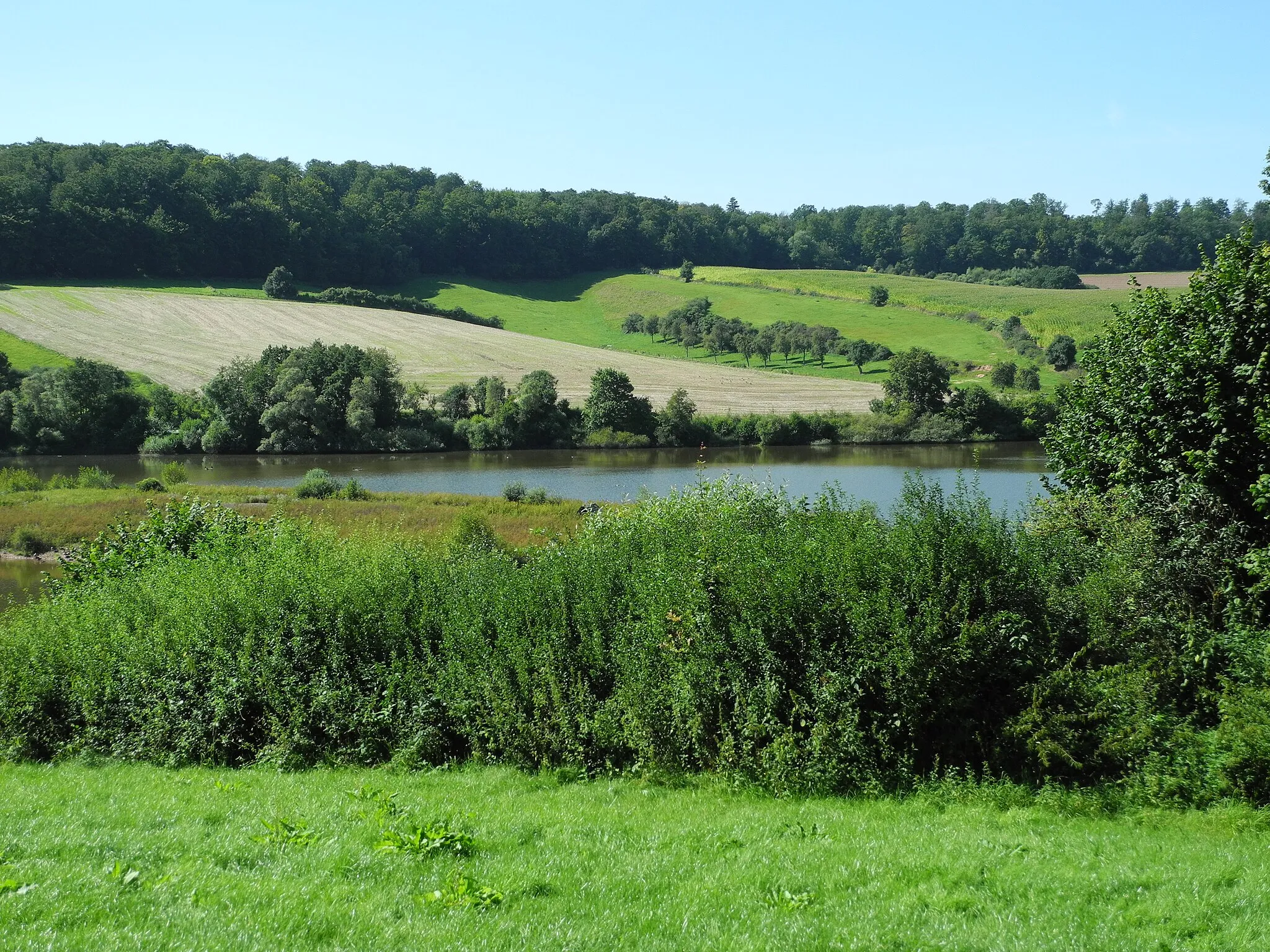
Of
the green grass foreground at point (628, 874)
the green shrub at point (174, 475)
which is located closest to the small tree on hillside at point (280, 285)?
the green shrub at point (174, 475)

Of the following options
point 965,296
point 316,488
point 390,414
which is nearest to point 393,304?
point 390,414

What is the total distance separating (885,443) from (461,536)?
53977 mm

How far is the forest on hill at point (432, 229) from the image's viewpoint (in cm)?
10888

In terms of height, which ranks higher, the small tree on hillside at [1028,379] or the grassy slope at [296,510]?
the small tree on hillside at [1028,379]

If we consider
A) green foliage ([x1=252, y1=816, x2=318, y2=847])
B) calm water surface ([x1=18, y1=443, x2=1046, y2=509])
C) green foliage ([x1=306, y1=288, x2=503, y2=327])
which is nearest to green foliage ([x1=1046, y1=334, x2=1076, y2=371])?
calm water surface ([x1=18, y1=443, x2=1046, y2=509])

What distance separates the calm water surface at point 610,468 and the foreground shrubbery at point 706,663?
34.3m

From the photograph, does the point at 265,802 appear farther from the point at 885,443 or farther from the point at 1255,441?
the point at 885,443

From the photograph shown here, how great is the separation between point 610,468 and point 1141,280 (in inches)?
3135

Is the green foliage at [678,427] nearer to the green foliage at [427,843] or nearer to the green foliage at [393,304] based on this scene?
the green foliage at [393,304]

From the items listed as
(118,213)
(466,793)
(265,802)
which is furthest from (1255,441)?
(118,213)

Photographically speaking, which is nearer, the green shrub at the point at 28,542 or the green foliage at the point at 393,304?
the green shrub at the point at 28,542

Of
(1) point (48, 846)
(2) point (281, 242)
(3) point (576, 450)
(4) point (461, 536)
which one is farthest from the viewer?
(2) point (281, 242)

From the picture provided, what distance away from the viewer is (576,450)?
77.6 m

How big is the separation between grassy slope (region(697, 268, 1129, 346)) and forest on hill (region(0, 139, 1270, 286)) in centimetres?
1494
